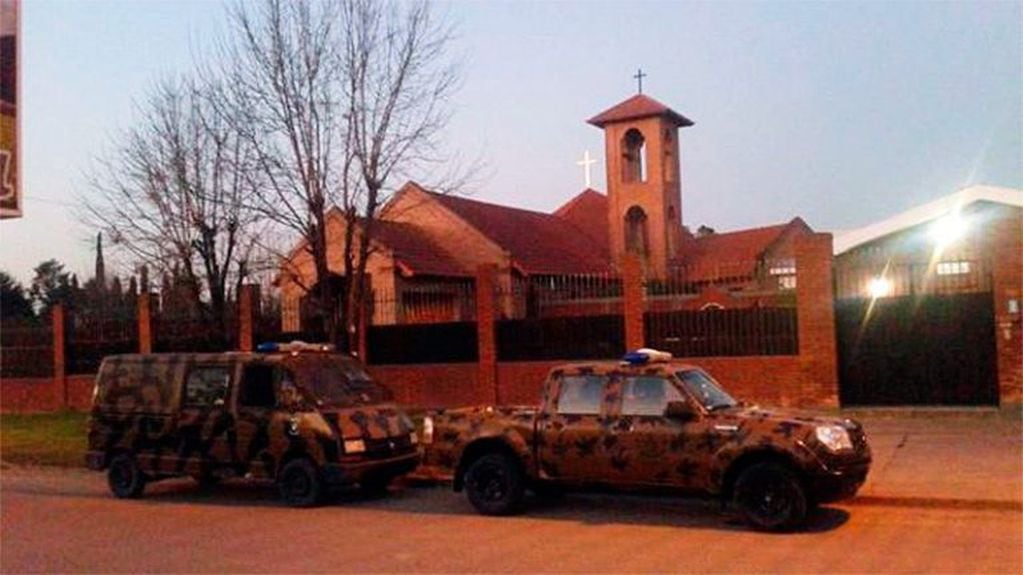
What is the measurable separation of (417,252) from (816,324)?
1758 cm

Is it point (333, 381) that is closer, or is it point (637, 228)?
point (333, 381)

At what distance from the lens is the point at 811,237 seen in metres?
21.5

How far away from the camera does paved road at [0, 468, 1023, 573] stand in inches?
Result: 374

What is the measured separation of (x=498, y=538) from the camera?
10.8 m

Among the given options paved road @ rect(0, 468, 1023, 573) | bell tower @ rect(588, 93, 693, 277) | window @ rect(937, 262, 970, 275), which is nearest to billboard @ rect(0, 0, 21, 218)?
paved road @ rect(0, 468, 1023, 573)

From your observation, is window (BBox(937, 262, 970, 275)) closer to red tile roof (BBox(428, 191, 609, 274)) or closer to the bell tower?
red tile roof (BBox(428, 191, 609, 274))

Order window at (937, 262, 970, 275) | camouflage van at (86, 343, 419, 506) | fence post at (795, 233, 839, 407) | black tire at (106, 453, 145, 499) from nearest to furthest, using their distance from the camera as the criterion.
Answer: camouflage van at (86, 343, 419, 506), black tire at (106, 453, 145, 499), window at (937, 262, 970, 275), fence post at (795, 233, 839, 407)

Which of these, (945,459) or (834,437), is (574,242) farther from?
(834,437)

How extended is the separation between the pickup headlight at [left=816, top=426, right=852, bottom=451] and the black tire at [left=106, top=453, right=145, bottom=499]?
868cm

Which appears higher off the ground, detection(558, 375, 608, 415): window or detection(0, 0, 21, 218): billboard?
detection(0, 0, 21, 218): billboard

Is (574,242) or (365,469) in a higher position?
(574,242)

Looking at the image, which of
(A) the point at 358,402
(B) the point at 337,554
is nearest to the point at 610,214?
(A) the point at 358,402

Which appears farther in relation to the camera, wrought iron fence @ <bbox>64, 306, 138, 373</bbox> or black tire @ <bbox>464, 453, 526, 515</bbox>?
wrought iron fence @ <bbox>64, 306, 138, 373</bbox>

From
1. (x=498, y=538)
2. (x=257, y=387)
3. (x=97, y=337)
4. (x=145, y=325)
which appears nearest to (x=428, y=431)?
(x=498, y=538)
